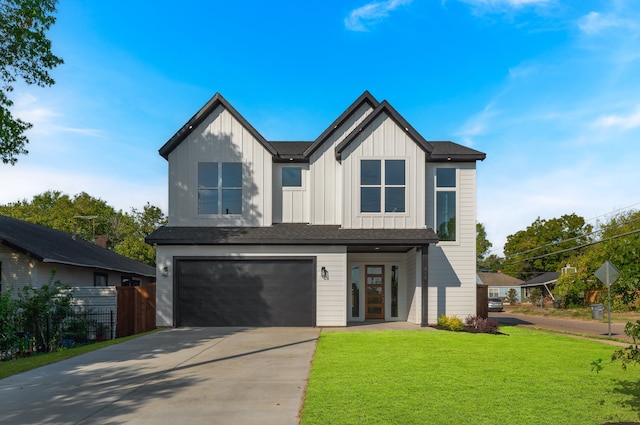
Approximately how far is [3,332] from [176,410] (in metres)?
8.25

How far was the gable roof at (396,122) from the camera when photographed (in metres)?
19.1

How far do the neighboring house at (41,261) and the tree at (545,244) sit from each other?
6387 cm

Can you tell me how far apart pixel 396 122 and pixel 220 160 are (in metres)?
7.21

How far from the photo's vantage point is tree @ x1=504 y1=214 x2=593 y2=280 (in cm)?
7519

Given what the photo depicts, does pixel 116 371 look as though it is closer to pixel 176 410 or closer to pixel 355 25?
pixel 176 410

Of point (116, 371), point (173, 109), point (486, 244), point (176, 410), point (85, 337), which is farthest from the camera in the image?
point (486, 244)

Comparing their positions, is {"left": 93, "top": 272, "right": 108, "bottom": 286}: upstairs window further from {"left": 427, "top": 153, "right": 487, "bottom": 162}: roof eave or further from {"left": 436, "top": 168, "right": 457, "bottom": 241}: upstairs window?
{"left": 427, "top": 153, "right": 487, "bottom": 162}: roof eave

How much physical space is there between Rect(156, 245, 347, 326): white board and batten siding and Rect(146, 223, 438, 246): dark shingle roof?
15.7 inches

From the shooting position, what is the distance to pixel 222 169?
20.1 m

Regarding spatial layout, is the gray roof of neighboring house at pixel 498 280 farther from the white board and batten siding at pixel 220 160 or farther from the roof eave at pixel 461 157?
the white board and batten siding at pixel 220 160

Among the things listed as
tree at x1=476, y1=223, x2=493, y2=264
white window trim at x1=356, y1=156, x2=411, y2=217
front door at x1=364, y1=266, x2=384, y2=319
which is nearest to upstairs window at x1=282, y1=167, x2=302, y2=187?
white window trim at x1=356, y1=156, x2=411, y2=217

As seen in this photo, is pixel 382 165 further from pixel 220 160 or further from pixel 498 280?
pixel 498 280

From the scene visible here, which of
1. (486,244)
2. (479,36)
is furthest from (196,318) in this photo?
(486,244)

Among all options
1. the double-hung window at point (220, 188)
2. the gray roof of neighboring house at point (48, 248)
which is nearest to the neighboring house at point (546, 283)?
the double-hung window at point (220, 188)
